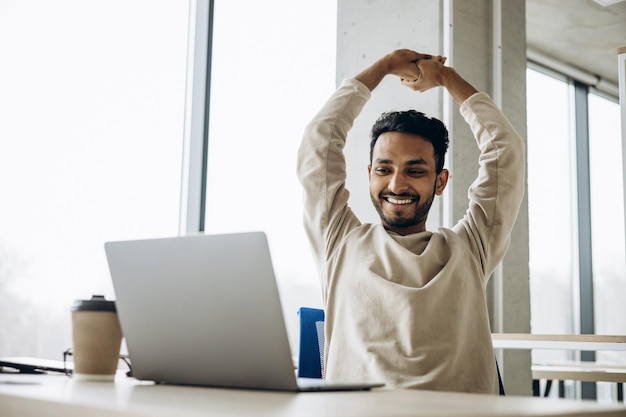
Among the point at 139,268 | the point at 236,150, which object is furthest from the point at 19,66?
the point at 139,268

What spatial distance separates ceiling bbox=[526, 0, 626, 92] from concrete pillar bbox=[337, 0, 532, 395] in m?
1.59

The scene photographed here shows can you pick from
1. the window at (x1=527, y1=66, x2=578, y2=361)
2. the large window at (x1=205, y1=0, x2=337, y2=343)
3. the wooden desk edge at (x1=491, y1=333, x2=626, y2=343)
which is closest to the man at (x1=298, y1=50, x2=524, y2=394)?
the wooden desk edge at (x1=491, y1=333, x2=626, y2=343)

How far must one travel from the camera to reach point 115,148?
321cm

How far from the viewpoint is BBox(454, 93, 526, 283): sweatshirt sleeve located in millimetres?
1759

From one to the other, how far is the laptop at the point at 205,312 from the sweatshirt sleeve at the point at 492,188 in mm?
826

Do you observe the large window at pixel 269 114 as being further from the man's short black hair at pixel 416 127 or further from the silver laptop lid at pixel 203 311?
the silver laptop lid at pixel 203 311

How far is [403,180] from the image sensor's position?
1760 millimetres

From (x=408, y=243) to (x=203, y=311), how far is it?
75 centimetres

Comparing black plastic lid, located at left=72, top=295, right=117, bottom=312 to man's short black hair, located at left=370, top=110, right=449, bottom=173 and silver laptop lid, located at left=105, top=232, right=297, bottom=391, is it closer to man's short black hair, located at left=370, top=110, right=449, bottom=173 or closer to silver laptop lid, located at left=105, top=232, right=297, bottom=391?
silver laptop lid, located at left=105, top=232, right=297, bottom=391

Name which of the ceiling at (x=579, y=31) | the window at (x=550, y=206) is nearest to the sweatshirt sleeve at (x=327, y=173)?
the ceiling at (x=579, y=31)

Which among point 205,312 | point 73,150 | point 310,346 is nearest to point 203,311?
point 205,312

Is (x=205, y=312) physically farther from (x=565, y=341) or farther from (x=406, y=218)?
(x=565, y=341)

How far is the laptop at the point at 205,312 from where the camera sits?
96cm

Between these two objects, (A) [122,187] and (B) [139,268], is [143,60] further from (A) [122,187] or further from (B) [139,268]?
(B) [139,268]
